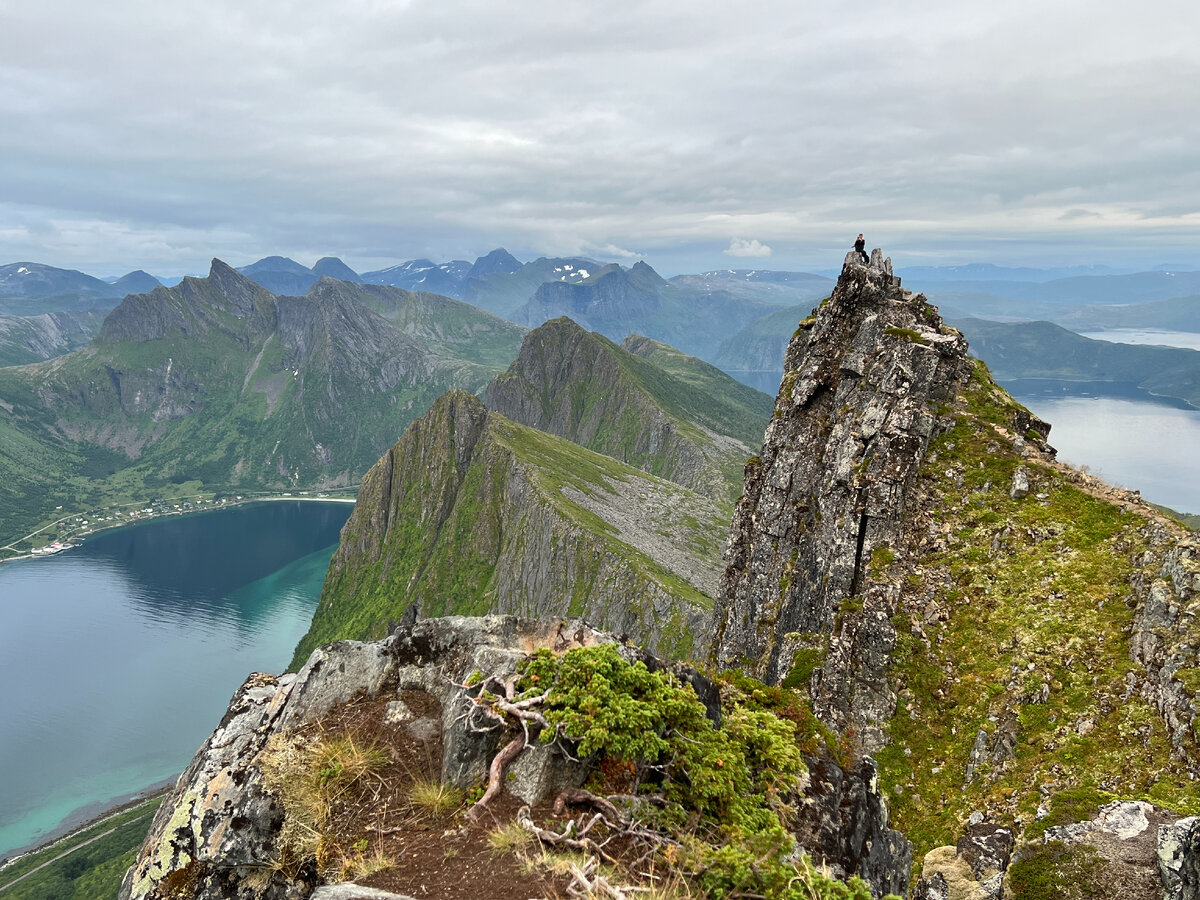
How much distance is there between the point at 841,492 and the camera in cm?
3666

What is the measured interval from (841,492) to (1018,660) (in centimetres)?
1430

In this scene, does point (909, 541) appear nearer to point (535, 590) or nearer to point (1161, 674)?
point (1161, 674)

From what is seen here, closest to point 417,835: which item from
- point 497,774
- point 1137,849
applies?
point 497,774

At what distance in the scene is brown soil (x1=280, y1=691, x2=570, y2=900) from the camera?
30.5ft

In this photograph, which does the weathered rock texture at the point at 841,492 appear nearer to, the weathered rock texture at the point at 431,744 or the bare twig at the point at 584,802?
the weathered rock texture at the point at 431,744

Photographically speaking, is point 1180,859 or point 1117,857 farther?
point 1117,857

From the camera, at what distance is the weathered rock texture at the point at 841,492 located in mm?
28656

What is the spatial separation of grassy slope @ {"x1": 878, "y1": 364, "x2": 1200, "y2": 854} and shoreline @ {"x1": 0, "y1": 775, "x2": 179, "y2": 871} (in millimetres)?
164441

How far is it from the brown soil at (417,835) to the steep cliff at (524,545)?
Answer: 86.2 meters

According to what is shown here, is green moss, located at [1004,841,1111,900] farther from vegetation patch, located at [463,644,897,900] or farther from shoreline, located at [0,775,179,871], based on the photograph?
shoreline, located at [0,775,179,871]

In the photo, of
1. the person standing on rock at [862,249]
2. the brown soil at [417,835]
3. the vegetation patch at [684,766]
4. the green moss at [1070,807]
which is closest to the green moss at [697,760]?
the vegetation patch at [684,766]

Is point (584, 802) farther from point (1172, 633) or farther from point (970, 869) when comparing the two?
point (1172, 633)

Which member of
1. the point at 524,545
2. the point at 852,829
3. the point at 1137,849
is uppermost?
the point at 852,829

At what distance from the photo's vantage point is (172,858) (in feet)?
38.6
